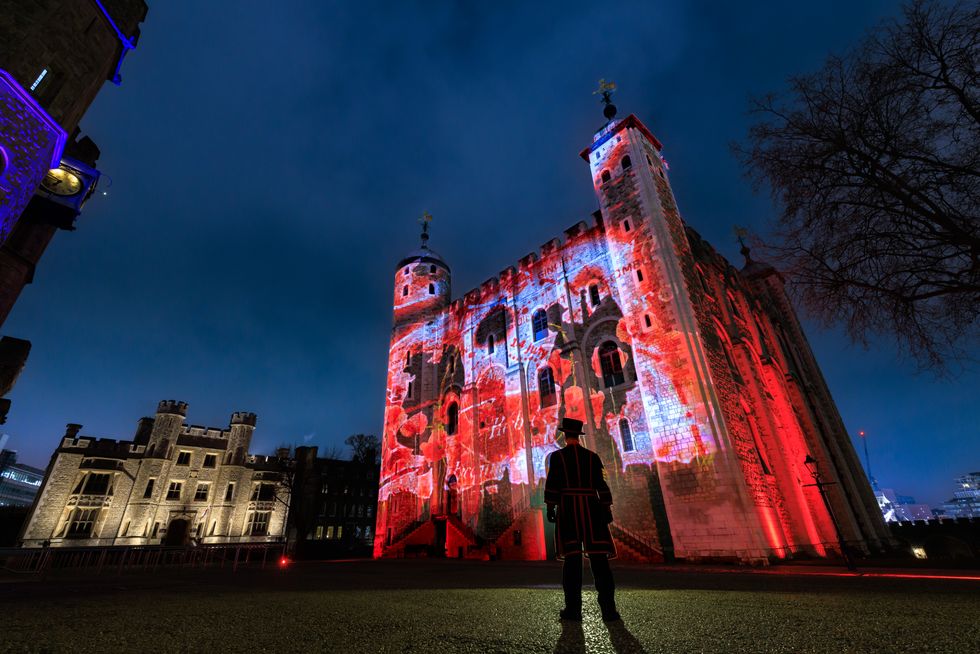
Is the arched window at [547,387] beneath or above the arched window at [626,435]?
above

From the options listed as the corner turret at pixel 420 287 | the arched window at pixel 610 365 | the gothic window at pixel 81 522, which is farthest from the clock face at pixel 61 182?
the gothic window at pixel 81 522

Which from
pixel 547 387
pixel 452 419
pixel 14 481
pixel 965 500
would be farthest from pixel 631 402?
pixel 965 500

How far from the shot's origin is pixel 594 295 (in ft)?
62.1

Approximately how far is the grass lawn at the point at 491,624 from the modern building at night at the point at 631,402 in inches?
369

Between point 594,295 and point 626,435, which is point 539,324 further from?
point 626,435

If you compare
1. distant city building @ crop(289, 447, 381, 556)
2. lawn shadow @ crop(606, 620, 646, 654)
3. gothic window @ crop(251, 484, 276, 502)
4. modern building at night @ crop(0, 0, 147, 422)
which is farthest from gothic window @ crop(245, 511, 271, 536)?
lawn shadow @ crop(606, 620, 646, 654)

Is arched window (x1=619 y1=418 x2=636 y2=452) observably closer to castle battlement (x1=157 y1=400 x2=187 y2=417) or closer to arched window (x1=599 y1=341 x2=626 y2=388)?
arched window (x1=599 y1=341 x2=626 y2=388)

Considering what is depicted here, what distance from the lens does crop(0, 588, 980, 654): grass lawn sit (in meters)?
2.58

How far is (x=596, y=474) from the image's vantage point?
4.08 metres

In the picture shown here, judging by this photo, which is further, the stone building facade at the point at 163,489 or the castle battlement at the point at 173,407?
the castle battlement at the point at 173,407

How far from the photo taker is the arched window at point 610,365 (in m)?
16.7

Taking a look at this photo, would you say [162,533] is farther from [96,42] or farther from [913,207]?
[913,207]

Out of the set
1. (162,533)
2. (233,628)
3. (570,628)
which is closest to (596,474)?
(570,628)

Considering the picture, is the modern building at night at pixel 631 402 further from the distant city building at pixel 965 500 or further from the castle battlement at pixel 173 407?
the distant city building at pixel 965 500
